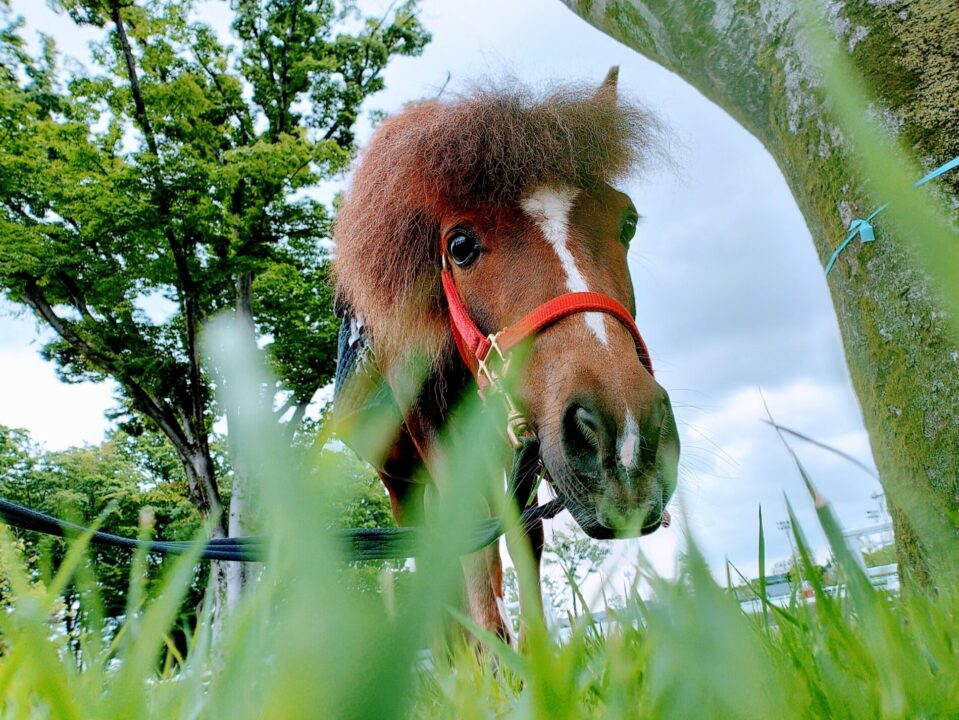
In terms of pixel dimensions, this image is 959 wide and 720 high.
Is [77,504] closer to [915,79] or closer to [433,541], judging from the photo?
[433,541]

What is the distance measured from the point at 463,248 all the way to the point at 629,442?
112 cm

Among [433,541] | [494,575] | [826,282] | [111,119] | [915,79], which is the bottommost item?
[433,541]

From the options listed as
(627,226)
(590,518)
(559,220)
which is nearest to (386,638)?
(590,518)

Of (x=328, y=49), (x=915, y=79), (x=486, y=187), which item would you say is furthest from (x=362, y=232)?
(x=328, y=49)

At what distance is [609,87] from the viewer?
10.4 feet

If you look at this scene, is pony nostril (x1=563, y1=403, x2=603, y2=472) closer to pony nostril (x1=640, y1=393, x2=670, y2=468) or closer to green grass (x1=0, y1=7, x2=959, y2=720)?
pony nostril (x1=640, y1=393, x2=670, y2=468)

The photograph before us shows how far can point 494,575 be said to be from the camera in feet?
9.31

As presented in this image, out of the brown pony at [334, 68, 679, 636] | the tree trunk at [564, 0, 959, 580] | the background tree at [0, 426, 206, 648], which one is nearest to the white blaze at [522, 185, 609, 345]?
the brown pony at [334, 68, 679, 636]

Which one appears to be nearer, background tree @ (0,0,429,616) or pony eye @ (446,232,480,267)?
pony eye @ (446,232,480,267)

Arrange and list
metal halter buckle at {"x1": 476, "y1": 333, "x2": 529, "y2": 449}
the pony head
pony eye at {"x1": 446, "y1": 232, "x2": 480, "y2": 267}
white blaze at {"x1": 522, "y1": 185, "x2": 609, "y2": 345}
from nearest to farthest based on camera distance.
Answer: the pony head
metal halter buckle at {"x1": 476, "y1": 333, "x2": 529, "y2": 449}
white blaze at {"x1": 522, "y1": 185, "x2": 609, "y2": 345}
pony eye at {"x1": 446, "y1": 232, "x2": 480, "y2": 267}

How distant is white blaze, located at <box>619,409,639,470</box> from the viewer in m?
1.61

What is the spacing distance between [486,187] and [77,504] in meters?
2.17

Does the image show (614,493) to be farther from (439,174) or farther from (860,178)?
(439,174)

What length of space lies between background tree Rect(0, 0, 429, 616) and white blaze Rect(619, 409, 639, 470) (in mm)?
8983
